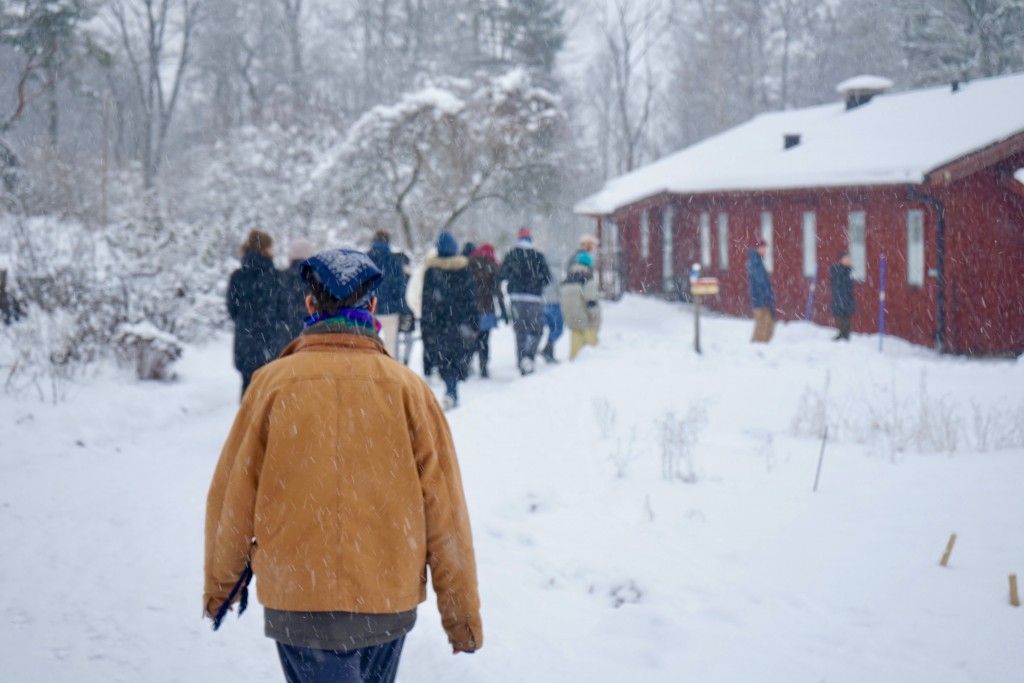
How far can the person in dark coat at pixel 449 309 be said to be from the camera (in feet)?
34.1

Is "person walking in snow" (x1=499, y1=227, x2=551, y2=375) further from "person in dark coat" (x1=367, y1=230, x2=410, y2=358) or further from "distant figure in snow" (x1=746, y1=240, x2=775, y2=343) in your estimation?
"distant figure in snow" (x1=746, y1=240, x2=775, y2=343)

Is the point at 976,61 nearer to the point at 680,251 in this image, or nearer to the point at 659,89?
the point at 680,251

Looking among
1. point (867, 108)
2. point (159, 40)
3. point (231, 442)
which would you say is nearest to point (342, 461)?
point (231, 442)

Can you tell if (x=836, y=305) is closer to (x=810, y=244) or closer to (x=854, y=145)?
(x=810, y=244)

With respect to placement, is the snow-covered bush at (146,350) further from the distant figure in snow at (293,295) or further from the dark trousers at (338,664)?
the dark trousers at (338,664)

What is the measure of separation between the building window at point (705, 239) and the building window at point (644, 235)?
2.58 m

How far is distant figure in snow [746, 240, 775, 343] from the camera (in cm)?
1595

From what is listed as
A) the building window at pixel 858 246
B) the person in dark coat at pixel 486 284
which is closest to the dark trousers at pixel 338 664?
the person in dark coat at pixel 486 284

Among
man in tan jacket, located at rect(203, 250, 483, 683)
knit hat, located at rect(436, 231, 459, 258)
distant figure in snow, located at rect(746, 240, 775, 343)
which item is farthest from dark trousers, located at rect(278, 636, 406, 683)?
distant figure in snow, located at rect(746, 240, 775, 343)

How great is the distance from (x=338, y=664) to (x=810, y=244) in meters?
19.8

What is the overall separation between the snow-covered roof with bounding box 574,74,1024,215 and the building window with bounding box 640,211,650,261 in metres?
0.86

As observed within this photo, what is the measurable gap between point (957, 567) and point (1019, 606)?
1.94 ft

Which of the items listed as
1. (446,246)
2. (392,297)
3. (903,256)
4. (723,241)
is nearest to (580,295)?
(392,297)

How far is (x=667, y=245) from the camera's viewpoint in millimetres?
27500
